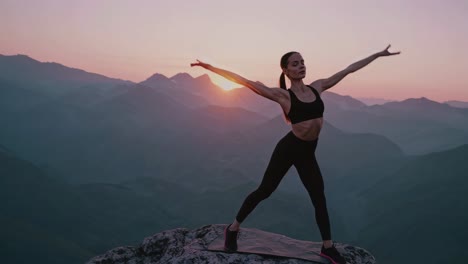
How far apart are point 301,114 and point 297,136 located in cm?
30

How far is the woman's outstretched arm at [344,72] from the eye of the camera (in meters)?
5.45

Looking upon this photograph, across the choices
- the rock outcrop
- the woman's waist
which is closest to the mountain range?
the rock outcrop

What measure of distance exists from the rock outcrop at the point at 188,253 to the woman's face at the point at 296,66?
236 centimetres

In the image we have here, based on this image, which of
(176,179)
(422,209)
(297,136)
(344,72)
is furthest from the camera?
(176,179)

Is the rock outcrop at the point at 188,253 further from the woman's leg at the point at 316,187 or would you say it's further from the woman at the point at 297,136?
the woman's leg at the point at 316,187

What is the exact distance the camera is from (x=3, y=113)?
160 meters

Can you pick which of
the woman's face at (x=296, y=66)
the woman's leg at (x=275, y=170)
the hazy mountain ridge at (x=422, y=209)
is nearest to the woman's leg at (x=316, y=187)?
the woman's leg at (x=275, y=170)

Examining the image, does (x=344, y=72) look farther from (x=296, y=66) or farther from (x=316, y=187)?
(x=316, y=187)

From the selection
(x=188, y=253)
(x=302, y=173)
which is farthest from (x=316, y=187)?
(x=188, y=253)

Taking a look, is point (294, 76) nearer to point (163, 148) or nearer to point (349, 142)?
point (163, 148)

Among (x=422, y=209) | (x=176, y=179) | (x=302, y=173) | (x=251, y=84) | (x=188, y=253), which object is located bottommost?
(x=422, y=209)

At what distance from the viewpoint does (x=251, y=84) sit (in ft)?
16.2

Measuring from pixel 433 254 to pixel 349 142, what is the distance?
87538 mm

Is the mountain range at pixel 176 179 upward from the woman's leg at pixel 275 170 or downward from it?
downward
